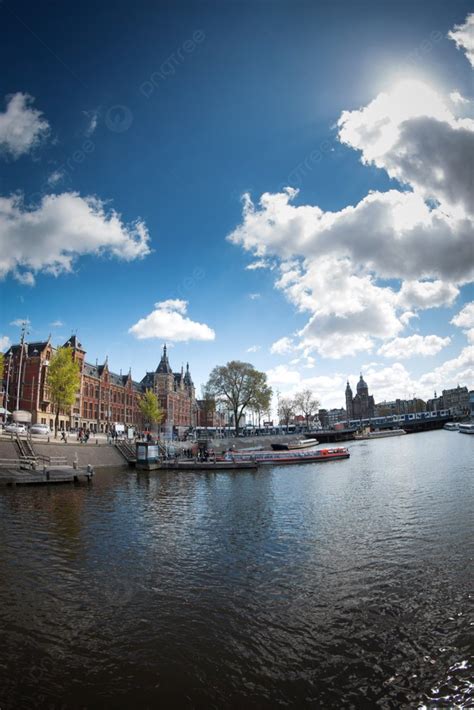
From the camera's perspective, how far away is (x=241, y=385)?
363 ft

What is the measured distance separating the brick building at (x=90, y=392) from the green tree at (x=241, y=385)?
2744 centimetres

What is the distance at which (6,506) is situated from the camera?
86.3 ft

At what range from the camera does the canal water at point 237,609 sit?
27.5 ft

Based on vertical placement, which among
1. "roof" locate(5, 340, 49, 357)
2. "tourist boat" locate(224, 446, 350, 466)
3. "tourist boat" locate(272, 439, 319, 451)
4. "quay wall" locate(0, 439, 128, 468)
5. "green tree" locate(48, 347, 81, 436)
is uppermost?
"roof" locate(5, 340, 49, 357)

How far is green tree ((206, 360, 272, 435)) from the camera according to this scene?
110 m

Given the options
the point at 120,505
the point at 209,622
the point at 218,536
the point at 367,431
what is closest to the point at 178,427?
the point at 367,431

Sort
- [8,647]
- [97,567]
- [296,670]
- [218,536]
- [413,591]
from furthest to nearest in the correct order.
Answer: [218,536], [97,567], [413,591], [8,647], [296,670]

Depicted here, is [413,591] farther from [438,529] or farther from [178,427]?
[178,427]

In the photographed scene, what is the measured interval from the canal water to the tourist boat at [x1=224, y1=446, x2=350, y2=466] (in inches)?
1354

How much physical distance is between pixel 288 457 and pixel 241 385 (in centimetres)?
4986

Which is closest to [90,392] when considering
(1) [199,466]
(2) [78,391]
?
(2) [78,391]

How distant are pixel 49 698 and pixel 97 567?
7.31 metres

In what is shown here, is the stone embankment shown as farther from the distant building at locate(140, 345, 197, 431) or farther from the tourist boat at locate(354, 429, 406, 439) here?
the tourist boat at locate(354, 429, 406, 439)

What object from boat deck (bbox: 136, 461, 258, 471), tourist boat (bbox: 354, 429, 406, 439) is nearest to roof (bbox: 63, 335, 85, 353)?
boat deck (bbox: 136, 461, 258, 471)
